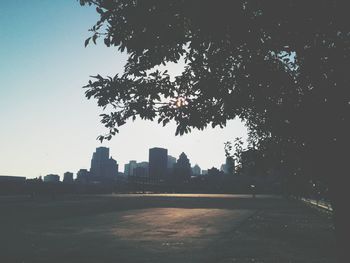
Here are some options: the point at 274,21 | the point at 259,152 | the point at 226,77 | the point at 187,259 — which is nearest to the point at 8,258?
the point at 187,259

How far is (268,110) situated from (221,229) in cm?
1612

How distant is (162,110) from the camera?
745 cm

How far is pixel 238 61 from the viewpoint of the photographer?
6805mm

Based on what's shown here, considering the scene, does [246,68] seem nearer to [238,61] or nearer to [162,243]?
[238,61]

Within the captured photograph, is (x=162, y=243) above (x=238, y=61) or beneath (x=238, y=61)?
beneath

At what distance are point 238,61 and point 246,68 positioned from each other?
1.95ft

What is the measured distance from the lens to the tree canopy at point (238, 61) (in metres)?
5.73

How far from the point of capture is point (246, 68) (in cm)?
626

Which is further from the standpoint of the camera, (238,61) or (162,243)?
(162,243)

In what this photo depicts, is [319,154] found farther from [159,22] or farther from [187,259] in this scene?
[187,259]

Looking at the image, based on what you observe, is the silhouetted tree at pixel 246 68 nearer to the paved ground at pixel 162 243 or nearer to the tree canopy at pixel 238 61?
the tree canopy at pixel 238 61

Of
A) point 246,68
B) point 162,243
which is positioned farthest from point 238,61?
point 162,243

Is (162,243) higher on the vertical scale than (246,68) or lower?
lower

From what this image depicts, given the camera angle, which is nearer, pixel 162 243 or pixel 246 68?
pixel 246 68
